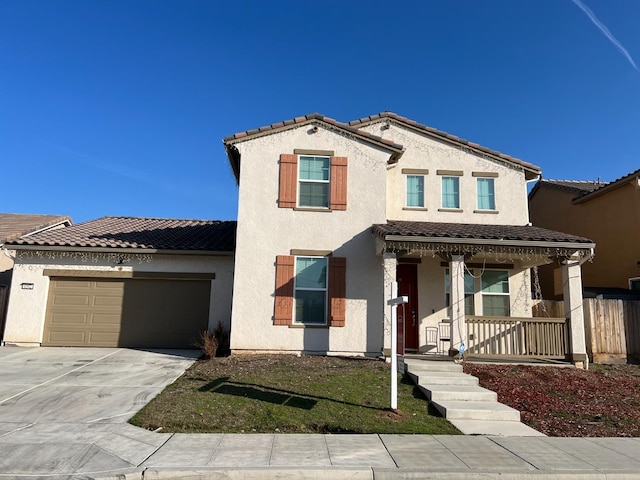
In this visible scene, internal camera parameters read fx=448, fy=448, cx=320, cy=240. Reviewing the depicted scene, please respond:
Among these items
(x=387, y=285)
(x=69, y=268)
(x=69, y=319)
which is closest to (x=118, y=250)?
(x=69, y=268)

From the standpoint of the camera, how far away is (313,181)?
12008 mm

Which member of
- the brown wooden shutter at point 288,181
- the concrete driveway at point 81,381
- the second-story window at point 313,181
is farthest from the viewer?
the second-story window at point 313,181

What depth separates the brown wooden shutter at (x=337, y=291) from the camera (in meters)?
11.3

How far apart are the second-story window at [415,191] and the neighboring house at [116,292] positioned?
5426 millimetres

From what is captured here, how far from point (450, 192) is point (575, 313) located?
4.69 meters

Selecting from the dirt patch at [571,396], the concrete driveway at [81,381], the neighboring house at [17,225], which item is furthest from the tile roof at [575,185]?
the neighboring house at [17,225]

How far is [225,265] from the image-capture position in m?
13.0

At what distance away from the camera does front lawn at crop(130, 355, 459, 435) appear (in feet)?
21.0

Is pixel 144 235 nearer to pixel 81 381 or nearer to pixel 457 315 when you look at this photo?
pixel 81 381

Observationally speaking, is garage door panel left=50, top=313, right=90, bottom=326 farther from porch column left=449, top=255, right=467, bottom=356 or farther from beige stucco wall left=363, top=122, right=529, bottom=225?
porch column left=449, top=255, right=467, bottom=356

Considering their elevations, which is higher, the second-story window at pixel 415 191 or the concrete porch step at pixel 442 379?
the second-story window at pixel 415 191

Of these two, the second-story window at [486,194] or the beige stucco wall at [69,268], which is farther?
the second-story window at [486,194]

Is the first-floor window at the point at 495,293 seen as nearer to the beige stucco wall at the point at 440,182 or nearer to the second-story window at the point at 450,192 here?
the beige stucco wall at the point at 440,182

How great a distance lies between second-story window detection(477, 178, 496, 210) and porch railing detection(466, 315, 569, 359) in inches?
151
